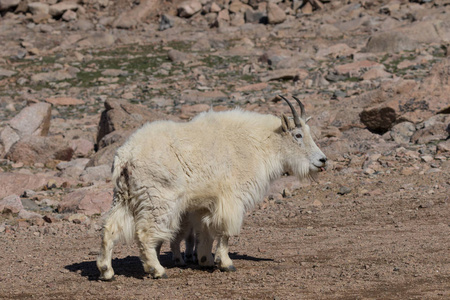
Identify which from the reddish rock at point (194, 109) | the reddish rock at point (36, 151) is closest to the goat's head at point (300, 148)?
the reddish rock at point (36, 151)

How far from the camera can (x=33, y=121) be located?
18.0 m

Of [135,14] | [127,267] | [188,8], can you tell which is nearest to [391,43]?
[188,8]

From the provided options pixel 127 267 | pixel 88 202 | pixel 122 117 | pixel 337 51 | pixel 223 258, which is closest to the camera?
pixel 223 258

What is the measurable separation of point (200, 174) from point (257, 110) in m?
12.2

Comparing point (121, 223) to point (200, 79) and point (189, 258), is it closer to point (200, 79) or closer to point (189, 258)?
point (189, 258)

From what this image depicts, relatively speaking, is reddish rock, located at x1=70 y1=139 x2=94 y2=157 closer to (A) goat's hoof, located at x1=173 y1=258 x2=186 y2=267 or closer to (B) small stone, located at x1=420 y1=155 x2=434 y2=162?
(B) small stone, located at x1=420 y1=155 x2=434 y2=162

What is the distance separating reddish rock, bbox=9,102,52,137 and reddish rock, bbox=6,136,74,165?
1.27m

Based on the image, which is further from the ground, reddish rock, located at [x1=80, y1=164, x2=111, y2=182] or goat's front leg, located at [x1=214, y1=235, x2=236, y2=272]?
goat's front leg, located at [x1=214, y1=235, x2=236, y2=272]

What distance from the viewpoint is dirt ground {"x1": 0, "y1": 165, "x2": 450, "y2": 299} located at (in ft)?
21.5

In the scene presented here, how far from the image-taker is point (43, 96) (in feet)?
80.4

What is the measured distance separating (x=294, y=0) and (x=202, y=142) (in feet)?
104

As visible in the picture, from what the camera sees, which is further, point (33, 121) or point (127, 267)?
point (33, 121)

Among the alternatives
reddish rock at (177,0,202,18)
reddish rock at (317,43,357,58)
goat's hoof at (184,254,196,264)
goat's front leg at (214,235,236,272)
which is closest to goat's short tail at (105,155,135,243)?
goat's front leg at (214,235,236,272)

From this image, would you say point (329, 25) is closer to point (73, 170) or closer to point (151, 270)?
point (73, 170)
